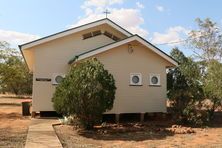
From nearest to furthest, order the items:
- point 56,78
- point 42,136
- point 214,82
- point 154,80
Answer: point 42,136
point 214,82
point 56,78
point 154,80

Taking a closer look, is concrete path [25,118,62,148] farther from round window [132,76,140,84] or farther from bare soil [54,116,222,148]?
round window [132,76,140,84]

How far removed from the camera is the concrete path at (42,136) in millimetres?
11841

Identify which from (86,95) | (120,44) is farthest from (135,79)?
(86,95)

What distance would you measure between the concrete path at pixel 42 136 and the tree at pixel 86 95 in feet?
4.08

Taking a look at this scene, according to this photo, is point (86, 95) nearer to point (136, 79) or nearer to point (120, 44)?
point (120, 44)

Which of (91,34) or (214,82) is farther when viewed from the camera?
(91,34)

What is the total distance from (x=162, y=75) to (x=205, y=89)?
10.2 feet

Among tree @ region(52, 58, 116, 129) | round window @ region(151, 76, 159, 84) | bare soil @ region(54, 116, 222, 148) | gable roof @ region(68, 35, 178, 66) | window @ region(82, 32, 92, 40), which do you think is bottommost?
bare soil @ region(54, 116, 222, 148)

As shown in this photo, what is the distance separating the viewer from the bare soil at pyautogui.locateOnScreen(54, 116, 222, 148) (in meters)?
12.7

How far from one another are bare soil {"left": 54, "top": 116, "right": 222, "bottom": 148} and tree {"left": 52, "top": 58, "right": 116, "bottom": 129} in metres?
0.78

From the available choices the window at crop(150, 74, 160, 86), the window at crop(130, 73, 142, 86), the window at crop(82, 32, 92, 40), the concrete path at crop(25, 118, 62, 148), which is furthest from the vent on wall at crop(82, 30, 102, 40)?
the concrete path at crop(25, 118, 62, 148)

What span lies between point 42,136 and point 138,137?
372 cm

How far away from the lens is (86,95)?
1517 centimetres

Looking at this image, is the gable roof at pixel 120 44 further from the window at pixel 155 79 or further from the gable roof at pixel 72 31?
the gable roof at pixel 72 31
